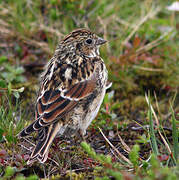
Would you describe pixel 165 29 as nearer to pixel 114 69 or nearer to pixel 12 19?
pixel 114 69

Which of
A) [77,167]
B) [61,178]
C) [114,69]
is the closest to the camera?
[61,178]

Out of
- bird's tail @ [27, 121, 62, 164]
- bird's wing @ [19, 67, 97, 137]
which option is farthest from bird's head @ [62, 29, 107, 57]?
bird's tail @ [27, 121, 62, 164]

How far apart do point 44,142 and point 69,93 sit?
65 centimetres

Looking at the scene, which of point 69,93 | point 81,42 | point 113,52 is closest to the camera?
point 69,93

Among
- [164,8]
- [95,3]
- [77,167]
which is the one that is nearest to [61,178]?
[77,167]

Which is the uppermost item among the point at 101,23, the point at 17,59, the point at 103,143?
the point at 101,23

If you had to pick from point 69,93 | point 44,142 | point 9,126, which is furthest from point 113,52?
point 44,142

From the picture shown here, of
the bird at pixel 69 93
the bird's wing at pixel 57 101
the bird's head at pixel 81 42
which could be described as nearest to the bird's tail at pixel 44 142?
the bird at pixel 69 93

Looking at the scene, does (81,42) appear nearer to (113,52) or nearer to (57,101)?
(57,101)

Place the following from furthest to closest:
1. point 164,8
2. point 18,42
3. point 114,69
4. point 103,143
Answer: point 164,8, point 18,42, point 114,69, point 103,143

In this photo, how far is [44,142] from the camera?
3.62 metres

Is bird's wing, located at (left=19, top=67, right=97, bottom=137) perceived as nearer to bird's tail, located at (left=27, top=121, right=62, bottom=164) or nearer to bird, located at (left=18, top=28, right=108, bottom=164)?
bird, located at (left=18, top=28, right=108, bottom=164)

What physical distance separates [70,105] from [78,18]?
3.25 m

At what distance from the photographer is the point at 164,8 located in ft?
25.0
